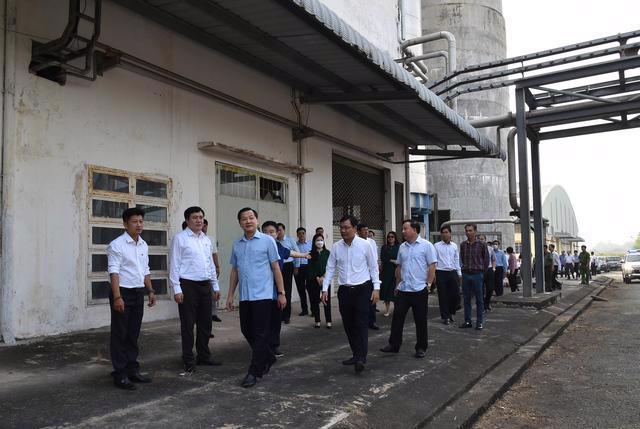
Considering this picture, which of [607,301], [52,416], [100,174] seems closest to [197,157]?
[100,174]

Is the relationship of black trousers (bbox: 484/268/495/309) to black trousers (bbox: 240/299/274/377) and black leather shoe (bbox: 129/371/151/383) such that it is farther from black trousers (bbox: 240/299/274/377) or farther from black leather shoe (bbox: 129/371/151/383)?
black leather shoe (bbox: 129/371/151/383)

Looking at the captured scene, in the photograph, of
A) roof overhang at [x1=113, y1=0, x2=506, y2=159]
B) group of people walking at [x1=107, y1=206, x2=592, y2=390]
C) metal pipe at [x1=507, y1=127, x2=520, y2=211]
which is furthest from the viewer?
metal pipe at [x1=507, y1=127, x2=520, y2=211]

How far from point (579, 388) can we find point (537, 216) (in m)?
9.93

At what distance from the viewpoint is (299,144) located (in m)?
12.7

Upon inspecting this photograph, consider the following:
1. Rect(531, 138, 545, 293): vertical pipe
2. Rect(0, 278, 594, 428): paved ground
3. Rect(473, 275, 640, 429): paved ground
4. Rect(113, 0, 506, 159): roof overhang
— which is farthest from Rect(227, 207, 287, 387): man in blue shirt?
Rect(531, 138, 545, 293): vertical pipe

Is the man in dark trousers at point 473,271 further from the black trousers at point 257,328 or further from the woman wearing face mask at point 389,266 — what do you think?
the black trousers at point 257,328

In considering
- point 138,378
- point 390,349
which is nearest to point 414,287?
point 390,349

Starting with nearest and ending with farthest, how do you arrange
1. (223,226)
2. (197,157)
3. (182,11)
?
(182,11) < (197,157) < (223,226)

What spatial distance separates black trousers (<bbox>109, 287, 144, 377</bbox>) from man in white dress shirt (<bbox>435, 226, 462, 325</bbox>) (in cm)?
611

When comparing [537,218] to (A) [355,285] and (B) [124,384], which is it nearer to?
(A) [355,285]

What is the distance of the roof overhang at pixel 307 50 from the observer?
8.28m

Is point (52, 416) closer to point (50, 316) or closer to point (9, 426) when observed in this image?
point (9, 426)

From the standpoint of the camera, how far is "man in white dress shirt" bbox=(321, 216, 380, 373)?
240 inches

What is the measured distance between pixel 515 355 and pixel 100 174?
21.6 ft
